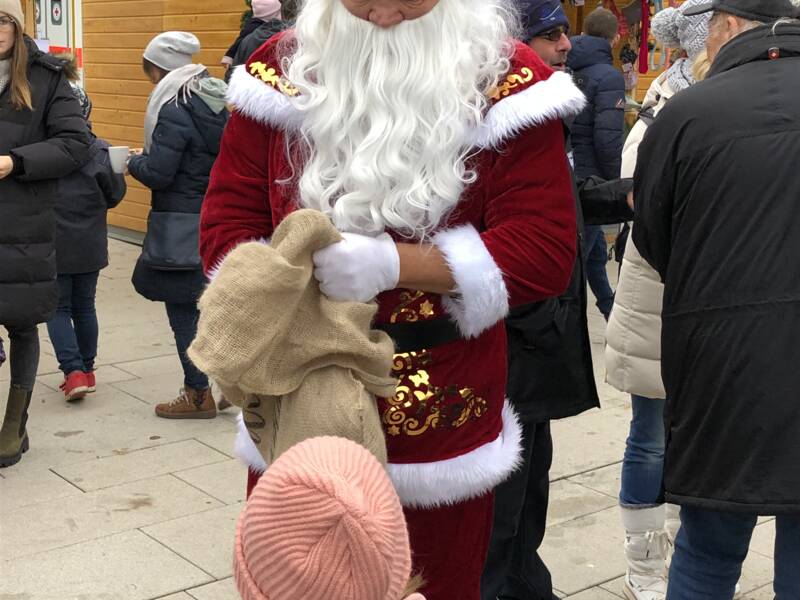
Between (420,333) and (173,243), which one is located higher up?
(420,333)

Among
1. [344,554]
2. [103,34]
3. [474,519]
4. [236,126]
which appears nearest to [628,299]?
[474,519]

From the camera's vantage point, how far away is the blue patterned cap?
3.49 m

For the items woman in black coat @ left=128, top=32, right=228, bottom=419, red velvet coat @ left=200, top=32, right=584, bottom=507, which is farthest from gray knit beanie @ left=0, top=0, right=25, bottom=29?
red velvet coat @ left=200, top=32, right=584, bottom=507

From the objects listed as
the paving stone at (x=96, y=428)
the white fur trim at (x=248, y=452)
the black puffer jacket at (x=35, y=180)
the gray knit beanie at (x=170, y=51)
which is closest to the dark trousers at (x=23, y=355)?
the black puffer jacket at (x=35, y=180)

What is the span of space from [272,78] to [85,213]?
398 centimetres

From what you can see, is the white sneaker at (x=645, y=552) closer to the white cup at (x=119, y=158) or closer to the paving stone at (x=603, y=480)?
the paving stone at (x=603, y=480)

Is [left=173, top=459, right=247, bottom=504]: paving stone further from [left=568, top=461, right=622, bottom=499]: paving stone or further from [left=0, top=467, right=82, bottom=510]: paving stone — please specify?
A: [left=568, top=461, right=622, bottom=499]: paving stone

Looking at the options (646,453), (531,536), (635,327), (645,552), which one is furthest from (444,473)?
(645,552)

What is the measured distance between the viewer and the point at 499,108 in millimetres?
2311

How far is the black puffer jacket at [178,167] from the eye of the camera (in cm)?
563

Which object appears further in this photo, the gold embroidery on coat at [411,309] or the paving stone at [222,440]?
the paving stone at [222,440]

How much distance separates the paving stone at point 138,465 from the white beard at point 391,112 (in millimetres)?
2955

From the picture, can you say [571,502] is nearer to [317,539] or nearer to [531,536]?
[531,536]

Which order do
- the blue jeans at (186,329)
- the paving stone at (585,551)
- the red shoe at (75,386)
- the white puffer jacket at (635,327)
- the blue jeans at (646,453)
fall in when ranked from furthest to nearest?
the red shoe at (75,386)
the blue jeans at (186,329)
the paving stone at (585,551)
the blue jeans at (646,453)
the white puffer jacket at (635,327)
